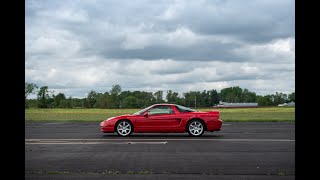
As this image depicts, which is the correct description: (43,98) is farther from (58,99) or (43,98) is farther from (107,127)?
(107,127)

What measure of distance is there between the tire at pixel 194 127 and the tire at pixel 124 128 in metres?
2.30

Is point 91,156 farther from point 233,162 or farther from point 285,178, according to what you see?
point 285,178

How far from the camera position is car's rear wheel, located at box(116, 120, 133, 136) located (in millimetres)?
18281

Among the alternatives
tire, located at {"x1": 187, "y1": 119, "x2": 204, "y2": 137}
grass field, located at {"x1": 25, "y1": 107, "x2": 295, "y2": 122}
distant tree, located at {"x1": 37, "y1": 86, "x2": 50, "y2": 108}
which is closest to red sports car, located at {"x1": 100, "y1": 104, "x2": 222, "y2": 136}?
tire, located at {"x1": 187, "y1": 119, "x2": 204, "y2": 137}

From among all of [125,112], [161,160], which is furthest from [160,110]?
[125,112]

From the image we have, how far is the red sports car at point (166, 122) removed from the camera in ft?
59.4

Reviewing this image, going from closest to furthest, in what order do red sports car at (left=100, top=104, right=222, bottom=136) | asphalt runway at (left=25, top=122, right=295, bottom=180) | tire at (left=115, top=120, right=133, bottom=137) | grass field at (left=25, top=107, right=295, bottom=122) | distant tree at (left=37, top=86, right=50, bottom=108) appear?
asphalt runway at (left=25, top=122, right=295, bottom=180)
red sports car at (left=100, top=104, right=222, bottom=136)
tire at (left=115, top=120, right=133, bottom=137)
grass field at (left=25, top=107, right=295, bottom=122)
distant tree at (left=37, top=86, right=50, bottom=108)

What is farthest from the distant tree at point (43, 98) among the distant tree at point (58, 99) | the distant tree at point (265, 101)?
the distant tree at point (265, 101)

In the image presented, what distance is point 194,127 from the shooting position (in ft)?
59.6

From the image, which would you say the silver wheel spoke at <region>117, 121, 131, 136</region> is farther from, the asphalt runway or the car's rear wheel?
the asphalt runway

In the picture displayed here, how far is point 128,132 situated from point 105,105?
47.8 meters

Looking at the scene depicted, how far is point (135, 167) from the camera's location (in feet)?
31.5

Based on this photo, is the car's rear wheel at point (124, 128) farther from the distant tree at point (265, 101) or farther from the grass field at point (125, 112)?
the distant tree at point (265, 101)
